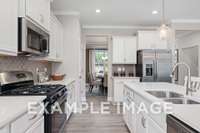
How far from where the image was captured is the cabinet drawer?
1.28 m

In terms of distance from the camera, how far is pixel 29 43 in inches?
94.2

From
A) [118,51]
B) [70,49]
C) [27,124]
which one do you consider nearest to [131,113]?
[27,124]

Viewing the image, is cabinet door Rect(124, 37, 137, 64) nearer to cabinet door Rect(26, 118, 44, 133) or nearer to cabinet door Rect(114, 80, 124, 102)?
cabinet door Rect(114, 80, 124, 102)

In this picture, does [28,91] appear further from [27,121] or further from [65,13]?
[65,13]

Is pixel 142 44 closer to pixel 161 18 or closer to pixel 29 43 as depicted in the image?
pixel 161 18

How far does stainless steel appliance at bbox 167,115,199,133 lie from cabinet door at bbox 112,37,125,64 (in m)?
5.06

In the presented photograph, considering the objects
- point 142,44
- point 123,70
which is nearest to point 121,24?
point 142,44

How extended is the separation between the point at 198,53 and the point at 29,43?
6876 millimetres

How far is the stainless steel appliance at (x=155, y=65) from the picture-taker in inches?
226

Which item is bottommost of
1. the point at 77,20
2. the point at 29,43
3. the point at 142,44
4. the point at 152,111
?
the point at 152,111

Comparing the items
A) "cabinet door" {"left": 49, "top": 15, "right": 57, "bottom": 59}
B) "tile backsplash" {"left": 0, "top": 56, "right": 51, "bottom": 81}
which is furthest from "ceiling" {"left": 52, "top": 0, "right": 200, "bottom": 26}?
"tile backsplash" {"left": 0, "top": 56, "right": 51, "bottom": 81}

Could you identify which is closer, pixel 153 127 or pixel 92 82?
pixel 153 127

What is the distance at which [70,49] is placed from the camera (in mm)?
5262

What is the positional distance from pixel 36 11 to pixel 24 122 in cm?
163
